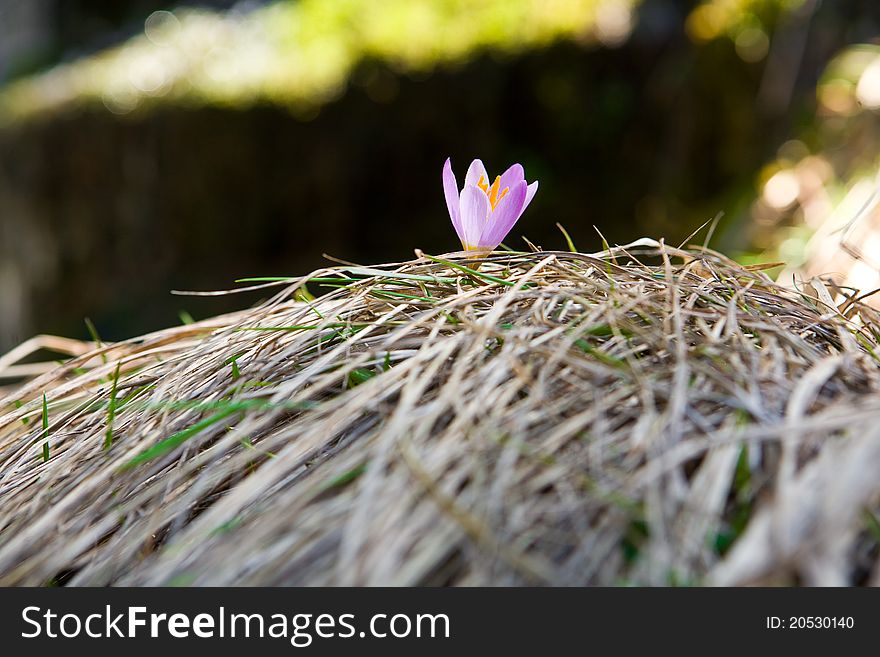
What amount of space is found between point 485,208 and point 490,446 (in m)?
0.39

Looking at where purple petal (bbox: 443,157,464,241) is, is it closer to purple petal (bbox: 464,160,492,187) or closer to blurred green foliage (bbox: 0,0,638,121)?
purple petal (bbox: 464,160,492,187)

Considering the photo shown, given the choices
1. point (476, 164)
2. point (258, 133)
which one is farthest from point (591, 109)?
point (476, 164)

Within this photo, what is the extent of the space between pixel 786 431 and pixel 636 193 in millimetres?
3571

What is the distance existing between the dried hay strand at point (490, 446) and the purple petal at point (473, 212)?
49 mm

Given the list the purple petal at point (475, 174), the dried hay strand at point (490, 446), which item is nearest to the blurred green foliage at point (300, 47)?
the purple petal at point (475, 174)

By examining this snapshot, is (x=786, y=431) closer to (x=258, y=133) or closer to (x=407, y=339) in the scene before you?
(x=407, y=339)

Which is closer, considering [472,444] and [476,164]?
[472,444]

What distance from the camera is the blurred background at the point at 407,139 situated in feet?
10.6

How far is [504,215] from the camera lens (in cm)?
93

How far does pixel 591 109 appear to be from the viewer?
4086 millimetres

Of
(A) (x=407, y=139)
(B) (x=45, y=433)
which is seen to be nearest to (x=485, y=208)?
(B) (x=45, y=433)

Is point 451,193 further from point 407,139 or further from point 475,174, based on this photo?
point 407,139

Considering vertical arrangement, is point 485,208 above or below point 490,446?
above

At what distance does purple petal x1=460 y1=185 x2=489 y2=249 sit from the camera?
0.93m
